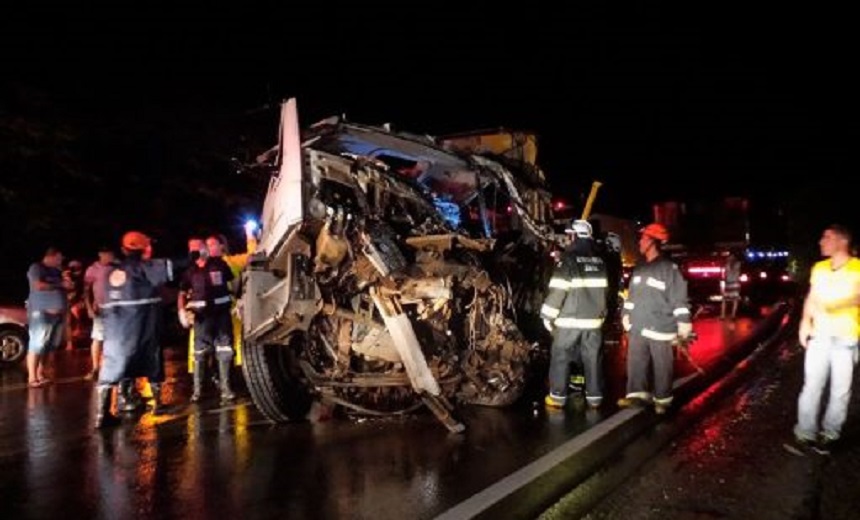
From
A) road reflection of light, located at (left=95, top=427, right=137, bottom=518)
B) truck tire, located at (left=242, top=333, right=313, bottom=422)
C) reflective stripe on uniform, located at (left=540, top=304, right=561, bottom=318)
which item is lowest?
road reflection of light, located at (left=95, top=427, right=137, bottom=518)

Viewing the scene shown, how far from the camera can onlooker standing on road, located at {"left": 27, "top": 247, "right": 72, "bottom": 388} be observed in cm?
963

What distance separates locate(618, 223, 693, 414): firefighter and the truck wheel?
9082 millimetres

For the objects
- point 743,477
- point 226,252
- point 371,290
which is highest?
point 226,252

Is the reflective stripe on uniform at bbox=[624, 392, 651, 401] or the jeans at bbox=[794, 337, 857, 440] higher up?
the jeans at bbox=[794, 337, 857, 440]

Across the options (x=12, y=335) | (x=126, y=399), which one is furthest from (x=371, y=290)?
(x=12, y=335)

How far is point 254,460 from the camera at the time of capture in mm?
5711

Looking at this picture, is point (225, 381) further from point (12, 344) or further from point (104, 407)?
point (12, 344)

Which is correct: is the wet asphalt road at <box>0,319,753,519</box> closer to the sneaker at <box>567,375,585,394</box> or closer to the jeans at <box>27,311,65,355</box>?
the sneaker at <box>567,375,585,394</box>

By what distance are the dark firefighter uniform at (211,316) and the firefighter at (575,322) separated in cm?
323

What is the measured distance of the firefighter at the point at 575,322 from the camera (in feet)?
23.3

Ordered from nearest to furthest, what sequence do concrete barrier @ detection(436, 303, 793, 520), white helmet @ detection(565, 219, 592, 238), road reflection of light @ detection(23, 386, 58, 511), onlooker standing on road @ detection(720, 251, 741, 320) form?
concrete barrier @ detection(436, 303, 793, 520) → road reflection of light @ detection(23, 386, 58, 511) → white helmet @ detection(565, 219, 592, 238) → onlooker standing on road @ detection(720, 251, 741, 320)

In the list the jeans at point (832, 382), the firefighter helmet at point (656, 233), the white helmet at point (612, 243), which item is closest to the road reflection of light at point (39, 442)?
the firefighter helmet at point (656, 233)

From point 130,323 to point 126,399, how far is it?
1014 millimetres

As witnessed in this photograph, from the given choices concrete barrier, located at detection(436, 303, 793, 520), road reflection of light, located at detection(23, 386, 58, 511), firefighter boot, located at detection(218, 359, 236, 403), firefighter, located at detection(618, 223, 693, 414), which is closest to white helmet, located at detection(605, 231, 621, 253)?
concrete barrier, located at detection(436, 303, 793, 520)
